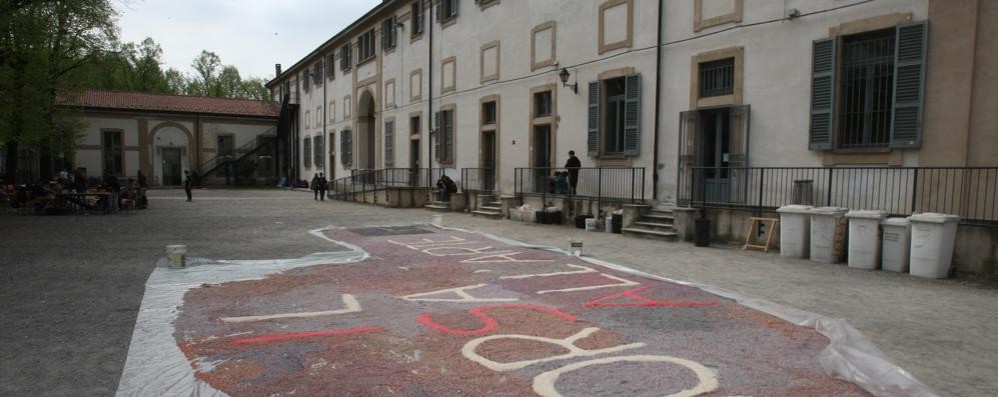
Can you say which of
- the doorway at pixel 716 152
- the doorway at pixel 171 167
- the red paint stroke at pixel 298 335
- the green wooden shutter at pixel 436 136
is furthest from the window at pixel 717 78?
the doorway at pixel 171 167

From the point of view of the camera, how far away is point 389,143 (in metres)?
26.7

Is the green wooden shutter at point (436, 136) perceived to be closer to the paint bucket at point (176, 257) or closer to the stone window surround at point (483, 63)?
the stone window surround at point (483, 63)

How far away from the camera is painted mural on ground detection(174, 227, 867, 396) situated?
3686mm

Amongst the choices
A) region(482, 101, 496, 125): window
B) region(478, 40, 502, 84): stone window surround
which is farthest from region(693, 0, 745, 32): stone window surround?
region(482, 101, 496, 125): window

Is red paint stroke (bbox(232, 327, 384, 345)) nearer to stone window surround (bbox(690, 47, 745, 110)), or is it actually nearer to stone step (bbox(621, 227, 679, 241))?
stone step (bbox(621, 227, 679, 241))

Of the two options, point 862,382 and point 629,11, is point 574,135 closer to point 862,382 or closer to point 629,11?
point 629,11

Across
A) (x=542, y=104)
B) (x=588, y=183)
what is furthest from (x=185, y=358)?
(x=542, y=104)

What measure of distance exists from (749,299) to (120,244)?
33.6 feet

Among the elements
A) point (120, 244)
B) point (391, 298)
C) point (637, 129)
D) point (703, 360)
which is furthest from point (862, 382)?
point (120, 244)

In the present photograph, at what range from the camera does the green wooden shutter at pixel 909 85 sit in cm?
865

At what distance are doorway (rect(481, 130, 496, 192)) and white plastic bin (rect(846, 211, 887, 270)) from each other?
12.0 metres

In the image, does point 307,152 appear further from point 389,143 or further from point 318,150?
point 389,143

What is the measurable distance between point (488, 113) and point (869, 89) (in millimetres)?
12068

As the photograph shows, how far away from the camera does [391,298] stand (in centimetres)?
611
